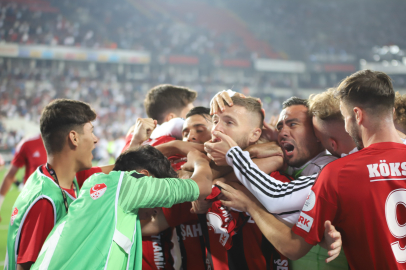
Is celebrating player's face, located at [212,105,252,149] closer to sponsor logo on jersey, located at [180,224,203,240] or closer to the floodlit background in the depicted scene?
sponsor logo on jersey, located at [180,224,203,240]

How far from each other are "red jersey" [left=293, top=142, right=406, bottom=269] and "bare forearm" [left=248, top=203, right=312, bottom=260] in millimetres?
65

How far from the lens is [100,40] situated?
29.8 m

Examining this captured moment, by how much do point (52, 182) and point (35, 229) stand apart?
0.33 m

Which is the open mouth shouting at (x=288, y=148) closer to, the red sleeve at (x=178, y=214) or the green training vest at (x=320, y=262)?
the green training vest at (x=320, y=262)

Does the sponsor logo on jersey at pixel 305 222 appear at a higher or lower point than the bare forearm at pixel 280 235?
higher

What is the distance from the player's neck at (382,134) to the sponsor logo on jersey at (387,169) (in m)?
0.16

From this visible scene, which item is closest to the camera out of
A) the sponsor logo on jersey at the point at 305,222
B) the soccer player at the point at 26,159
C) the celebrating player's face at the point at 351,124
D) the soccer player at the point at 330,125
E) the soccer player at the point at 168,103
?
the sponsor logo on jersey at the point at 305,222

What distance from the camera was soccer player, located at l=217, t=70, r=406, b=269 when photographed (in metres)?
1.54

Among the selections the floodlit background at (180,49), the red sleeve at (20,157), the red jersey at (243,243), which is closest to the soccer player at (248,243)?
the red jersey at (243,243)

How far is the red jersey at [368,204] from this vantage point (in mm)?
1540

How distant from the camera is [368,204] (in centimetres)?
154

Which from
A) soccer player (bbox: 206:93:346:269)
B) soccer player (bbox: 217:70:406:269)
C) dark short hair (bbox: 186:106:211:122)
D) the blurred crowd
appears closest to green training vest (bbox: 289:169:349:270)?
soccer player (bbox: 206:93:346:269)

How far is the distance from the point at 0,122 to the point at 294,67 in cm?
2543

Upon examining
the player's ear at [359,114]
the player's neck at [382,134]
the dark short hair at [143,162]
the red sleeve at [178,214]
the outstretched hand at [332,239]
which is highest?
the player's ear at [359,114]
